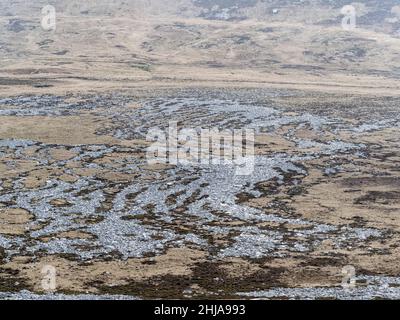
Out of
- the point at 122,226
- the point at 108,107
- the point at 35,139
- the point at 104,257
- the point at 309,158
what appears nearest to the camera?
the point at 104,257

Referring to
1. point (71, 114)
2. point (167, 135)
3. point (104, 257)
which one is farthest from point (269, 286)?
point (71, 114)

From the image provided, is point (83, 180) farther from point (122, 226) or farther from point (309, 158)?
point (309, 158)

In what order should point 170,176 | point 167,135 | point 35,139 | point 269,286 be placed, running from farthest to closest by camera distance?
point 167,135 < point 35,139 < point 170,176 < point 269,286

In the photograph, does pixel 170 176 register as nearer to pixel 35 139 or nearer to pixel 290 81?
pixel 35 139

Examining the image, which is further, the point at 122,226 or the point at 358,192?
the point at 358,192
